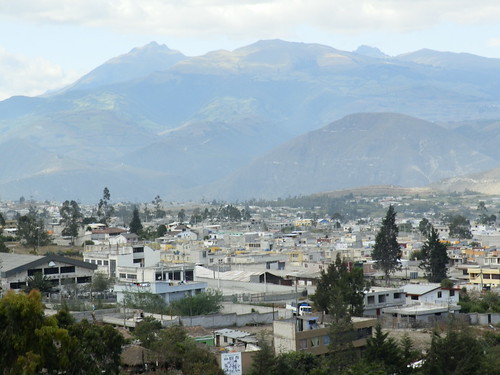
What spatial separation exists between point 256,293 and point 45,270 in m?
11.7

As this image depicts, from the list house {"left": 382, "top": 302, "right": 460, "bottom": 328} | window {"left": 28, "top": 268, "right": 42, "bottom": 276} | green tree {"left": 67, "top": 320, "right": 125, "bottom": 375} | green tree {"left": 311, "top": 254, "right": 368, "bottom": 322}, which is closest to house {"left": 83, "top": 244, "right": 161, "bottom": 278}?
window {"left": 28, "top": 268, "right": 42, "bottom": 276}

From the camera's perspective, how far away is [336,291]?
49.7 meters

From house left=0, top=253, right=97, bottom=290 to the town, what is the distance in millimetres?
77

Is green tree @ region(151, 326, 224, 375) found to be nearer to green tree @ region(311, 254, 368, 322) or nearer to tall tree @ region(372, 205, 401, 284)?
green tree @ region(311, 254, 368, 322)

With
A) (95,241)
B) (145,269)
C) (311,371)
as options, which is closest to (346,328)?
(311,371)

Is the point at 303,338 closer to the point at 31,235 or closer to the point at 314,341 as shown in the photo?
the point at 314,341

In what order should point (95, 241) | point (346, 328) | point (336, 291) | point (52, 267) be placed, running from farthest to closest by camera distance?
point (95, 241) < point (52, 267) < point (336, 291) < point (346, 328)

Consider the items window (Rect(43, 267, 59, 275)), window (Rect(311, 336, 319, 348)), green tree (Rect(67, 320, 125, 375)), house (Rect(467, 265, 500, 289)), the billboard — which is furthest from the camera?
house (Rect(467, 265, 500, 289))

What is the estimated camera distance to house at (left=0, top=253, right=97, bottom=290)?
62.8m

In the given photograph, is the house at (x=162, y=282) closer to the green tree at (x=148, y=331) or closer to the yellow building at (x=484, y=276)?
the green tree at (x=148, y=331)

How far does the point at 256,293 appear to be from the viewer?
64.4m

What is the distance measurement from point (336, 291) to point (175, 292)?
1209 centimetres

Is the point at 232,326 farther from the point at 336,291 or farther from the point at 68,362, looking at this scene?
the point at 68,362

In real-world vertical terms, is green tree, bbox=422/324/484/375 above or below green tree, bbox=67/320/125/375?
below
